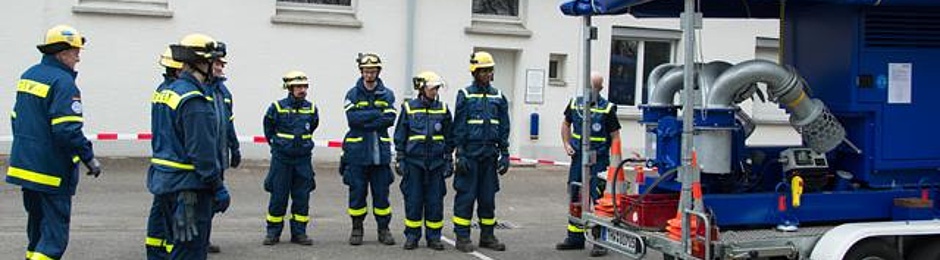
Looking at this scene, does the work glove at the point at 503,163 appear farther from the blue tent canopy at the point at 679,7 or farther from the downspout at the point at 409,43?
the downspout at the point at 409,43

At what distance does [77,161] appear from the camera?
7.15 m

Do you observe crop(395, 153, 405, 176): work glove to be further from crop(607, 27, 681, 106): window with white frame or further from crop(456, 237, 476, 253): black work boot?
crop(607, 27, 681, 106): window with white frame

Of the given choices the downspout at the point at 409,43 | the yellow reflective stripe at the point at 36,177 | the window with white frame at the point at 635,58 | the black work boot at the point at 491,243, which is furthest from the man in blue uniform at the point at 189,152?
the window with white frame at the point at 635,58

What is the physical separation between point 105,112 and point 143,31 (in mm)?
1250

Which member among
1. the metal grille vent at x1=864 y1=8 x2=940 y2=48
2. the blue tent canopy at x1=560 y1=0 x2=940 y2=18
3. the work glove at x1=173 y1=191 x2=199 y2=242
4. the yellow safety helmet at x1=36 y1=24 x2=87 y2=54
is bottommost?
the work glove at x1=173 y1=191 x2=199 y2=242

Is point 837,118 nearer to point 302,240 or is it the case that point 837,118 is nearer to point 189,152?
point 189,152

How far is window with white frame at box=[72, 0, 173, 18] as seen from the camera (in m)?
14.5

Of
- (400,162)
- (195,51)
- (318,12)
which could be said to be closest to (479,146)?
(400,162)

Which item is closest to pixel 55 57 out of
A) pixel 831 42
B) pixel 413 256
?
pixel 413 256

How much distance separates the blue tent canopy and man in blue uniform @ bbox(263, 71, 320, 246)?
2.68 m

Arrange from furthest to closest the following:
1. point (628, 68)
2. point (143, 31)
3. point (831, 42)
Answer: point (628, 68), point (143, 31), point (831, 42)

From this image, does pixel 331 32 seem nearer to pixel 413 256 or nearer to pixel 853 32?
pixel 413 256

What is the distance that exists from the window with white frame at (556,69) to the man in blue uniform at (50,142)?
33.5 ft

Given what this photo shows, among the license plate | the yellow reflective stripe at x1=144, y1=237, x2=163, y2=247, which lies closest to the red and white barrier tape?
the yellow reflective stripe at x1=144, y1=237, x2=163, y2=247
